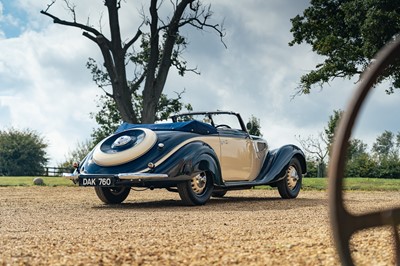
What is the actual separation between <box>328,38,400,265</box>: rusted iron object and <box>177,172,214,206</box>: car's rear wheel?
7.67m

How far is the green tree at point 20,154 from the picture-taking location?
53.7 m

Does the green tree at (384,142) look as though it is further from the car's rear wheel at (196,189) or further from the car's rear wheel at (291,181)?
the car's rear wheel at (291,181)

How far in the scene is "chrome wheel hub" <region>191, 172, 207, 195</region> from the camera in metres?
9.90

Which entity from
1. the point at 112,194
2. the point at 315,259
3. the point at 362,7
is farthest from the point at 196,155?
the point at 362,7

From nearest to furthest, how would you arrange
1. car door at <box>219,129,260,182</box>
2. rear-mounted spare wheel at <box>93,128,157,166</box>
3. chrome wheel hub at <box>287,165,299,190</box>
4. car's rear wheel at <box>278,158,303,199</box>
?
rear-mounted spare wheel at <box>93,128,157,166</box> < car door at <box>219,129,260,182</box> < car's rear wheel at <box>278,158,303,199</box> < chrome wheel hub at <box>287,165,299,190</box>

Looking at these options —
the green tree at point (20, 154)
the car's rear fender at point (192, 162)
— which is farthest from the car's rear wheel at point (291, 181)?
the green tree at point (20, 154)

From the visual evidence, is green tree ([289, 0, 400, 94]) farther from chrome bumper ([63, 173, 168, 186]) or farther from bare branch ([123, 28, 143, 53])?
chrome bumper ([63, 173, 168, 186])

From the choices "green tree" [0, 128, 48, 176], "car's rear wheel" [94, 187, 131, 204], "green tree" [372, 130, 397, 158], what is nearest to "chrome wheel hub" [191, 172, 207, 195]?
"car's rear wheel" [94, 187, 131, 204]

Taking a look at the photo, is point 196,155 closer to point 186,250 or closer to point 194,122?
point 194,122

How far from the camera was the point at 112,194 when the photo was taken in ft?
36.0

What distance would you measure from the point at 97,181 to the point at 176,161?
120cm

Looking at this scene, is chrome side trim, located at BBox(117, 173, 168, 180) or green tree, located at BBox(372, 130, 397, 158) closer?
green tree, located at BBox(372, 130, 397, 158)

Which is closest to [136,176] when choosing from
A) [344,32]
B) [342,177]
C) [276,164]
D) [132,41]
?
[276,164]

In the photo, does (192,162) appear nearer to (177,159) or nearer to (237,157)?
(177,159)
